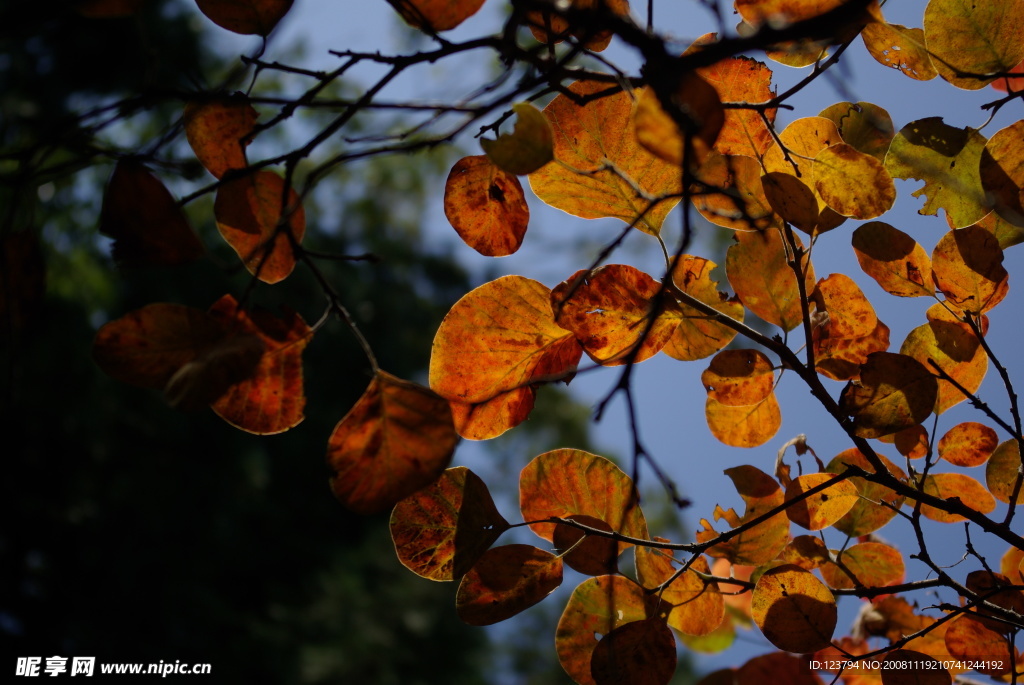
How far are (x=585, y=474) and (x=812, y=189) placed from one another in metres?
0.19

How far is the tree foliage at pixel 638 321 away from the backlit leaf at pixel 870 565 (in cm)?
5

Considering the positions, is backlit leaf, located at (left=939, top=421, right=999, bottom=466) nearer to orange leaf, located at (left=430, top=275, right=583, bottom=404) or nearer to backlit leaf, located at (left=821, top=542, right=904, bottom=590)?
backlit leaf, located at (left=821, top=542, right=904, bottom=590)

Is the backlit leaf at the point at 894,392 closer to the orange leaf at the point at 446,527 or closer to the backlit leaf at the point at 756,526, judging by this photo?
the backlit leaf at the point at 756,526

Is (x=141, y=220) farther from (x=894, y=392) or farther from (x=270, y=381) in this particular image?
(x=894, y=392)

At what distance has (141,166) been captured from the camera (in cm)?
28

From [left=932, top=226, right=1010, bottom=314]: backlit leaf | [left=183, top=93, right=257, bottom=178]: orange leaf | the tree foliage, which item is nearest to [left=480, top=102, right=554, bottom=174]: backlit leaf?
the tree foliage

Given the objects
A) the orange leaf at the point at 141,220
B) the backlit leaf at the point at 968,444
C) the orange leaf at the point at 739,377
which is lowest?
the backlit leaf at the point at 968,444

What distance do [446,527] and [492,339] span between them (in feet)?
0.32

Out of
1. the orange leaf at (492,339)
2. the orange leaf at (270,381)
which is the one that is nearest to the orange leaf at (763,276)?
the orange leaf at (492,339)

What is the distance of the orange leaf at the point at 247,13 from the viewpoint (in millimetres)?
298

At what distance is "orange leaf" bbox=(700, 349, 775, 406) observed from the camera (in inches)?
14.3

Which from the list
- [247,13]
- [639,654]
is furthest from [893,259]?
[247,13]

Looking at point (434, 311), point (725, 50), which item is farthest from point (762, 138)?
point (434, 311)

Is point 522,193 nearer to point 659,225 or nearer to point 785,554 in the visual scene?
point 659,225
